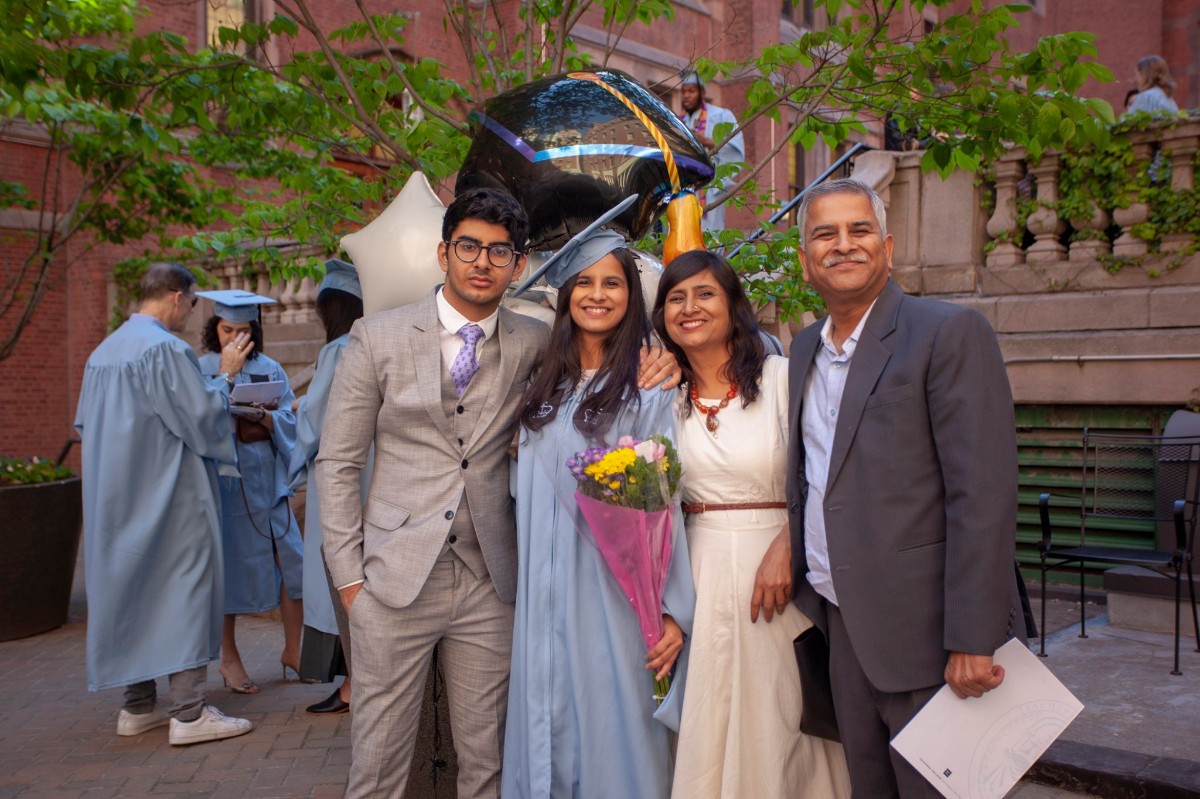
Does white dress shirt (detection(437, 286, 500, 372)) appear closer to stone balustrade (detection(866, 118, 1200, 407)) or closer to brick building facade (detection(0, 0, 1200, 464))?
stone balustrade (detection(866, 118, 1200, 407))

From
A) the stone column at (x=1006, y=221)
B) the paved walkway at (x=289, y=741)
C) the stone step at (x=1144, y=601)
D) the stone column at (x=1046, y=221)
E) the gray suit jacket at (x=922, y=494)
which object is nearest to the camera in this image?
the gray suit jacket at (x=922, y=494)

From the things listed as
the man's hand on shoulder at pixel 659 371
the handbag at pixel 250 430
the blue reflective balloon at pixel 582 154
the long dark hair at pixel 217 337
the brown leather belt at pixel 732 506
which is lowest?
the brown leather belt at pixel 732 506

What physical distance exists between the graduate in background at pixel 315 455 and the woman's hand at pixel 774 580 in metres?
2.36

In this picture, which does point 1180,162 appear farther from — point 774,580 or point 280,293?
point 280,293

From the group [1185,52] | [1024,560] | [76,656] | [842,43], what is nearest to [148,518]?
[76,656]

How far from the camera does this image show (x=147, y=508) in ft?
16.8

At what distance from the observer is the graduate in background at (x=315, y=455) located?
482 cm

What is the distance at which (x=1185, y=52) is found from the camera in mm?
23109

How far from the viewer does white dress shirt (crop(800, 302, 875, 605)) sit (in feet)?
9.41

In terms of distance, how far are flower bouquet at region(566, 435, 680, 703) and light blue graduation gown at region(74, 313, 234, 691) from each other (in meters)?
2.89

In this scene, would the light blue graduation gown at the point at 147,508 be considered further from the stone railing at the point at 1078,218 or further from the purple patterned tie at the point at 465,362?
the stone railing at the point at 1078,218

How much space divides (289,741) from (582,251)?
311 centimetres

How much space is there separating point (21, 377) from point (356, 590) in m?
13.0

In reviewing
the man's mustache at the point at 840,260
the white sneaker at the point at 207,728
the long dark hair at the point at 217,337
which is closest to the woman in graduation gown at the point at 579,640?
the man's mustache at the point at 840,260
